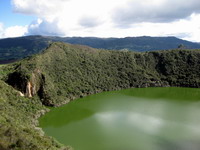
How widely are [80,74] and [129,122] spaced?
101ft

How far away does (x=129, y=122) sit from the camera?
41.4 m

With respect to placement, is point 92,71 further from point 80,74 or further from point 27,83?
point 27,83

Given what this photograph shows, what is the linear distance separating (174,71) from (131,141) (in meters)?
49.7

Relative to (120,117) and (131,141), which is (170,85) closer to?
(120,117)

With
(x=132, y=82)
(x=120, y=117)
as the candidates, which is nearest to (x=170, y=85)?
(x=132, y=82)

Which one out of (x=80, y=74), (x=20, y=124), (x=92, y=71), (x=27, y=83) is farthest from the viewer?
(x=92, y=71)

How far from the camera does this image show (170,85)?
71438mm

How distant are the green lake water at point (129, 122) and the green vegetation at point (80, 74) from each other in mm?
4640

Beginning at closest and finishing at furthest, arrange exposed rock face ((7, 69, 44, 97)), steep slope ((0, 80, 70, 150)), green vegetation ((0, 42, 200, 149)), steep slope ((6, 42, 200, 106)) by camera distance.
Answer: steep slope ((0, 80, 70, 150)), green vegetation ((0, 42, 200, 149)), exposed rock face ((7, 69, 44, 97)), steep slope ((6, 42, 200, 106))

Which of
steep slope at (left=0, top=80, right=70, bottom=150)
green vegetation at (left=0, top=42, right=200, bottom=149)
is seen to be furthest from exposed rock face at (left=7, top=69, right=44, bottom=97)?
steep slope at (left=0, top=80, right=70, bottom=150)

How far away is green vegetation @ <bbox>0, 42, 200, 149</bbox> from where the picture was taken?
156ft

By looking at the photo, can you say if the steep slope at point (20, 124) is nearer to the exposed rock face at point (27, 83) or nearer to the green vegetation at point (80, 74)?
the green vegetation at point (80, 74)

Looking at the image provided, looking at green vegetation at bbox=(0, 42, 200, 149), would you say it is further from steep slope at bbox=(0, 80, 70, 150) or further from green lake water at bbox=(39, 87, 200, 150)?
green lake water at bbox=(39, 87, 200, 150)

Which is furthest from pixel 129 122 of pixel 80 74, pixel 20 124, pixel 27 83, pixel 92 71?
pixel 92 71
